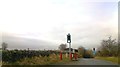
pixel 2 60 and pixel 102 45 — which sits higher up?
pixel 102 45

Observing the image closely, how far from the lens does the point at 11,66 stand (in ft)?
48.4

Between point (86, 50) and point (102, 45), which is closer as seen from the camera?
point (102, 45)

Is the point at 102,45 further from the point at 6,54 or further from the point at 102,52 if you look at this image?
the point at 6,54

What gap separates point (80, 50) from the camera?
64938 millimetres

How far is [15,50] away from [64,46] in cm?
4115

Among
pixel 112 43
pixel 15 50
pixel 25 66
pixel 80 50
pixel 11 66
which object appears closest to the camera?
pixel 11 66

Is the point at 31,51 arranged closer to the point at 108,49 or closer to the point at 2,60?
the point at 2,60

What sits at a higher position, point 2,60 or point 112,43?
point 112,43

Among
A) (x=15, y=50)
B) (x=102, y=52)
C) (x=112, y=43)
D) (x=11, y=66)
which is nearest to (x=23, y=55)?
(x=15, y=50)

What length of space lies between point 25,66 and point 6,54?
2093 millimetres

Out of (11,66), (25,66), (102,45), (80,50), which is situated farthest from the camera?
(80,50)

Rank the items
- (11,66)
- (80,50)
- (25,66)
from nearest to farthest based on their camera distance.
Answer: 1. (11,66)
2. (25,66)
3. (80,50)

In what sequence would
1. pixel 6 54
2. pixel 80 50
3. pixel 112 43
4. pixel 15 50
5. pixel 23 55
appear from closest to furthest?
1. pixel 6 54
2. pixel 15 50
3. pixel 23 55
4. pixel 112 43
5. pixel 80 50

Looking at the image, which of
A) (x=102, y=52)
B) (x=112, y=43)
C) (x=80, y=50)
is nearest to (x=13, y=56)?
(x=112, y=43)
